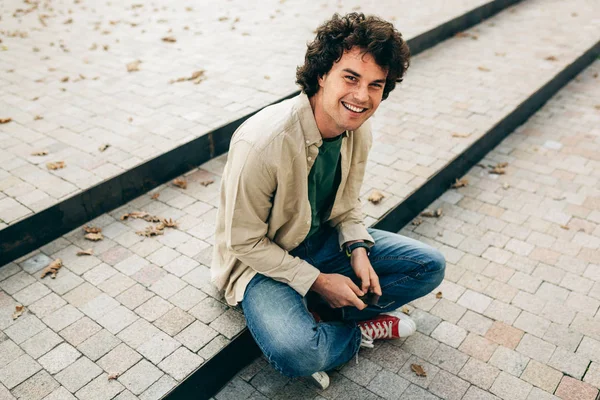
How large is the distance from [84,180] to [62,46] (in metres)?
3.98

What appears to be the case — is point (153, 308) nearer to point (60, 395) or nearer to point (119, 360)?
point (119, 360)

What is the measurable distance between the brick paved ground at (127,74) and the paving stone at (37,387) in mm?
1277

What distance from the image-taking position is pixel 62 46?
24.1 ft

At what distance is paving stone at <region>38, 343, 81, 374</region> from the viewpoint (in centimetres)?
294

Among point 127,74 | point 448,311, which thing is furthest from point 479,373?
point 127,74

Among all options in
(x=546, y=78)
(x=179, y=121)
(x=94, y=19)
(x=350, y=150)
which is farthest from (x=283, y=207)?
(x=94, y=19)

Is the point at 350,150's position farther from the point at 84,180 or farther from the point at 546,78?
the point at 546,78

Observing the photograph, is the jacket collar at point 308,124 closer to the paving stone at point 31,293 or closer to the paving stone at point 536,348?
the paving stone at point 536,348

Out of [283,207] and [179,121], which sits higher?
[283,207]

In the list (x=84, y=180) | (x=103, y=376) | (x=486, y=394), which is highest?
(x=84, y=180)

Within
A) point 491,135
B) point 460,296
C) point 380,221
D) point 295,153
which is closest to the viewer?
point 295,153

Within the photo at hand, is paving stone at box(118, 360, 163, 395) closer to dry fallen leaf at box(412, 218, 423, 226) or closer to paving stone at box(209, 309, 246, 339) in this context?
paving stone at box(209, 309, 246, 339)

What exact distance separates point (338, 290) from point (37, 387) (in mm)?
1664

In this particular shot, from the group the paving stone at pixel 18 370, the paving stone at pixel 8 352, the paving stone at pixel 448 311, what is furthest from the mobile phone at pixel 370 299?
the paving stone at pixel 8 352
